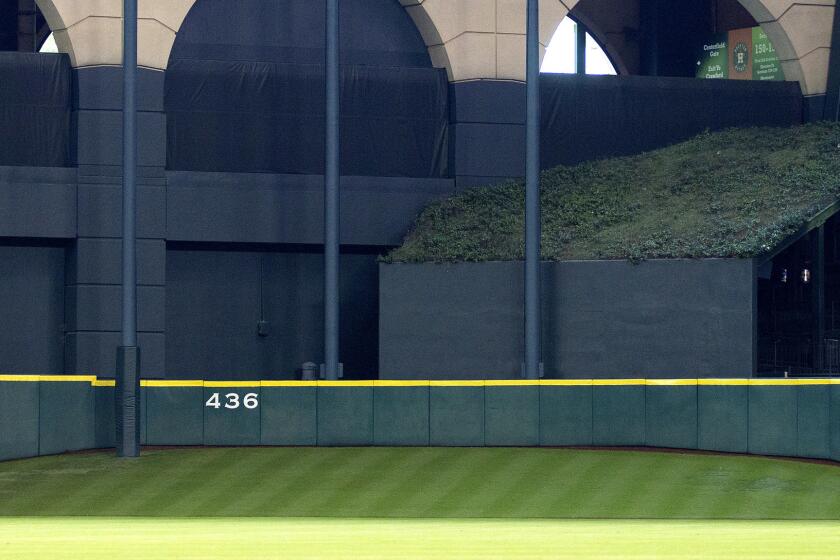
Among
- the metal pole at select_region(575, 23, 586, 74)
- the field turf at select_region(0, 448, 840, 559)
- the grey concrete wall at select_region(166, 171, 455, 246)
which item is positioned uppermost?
the metal pole at select_region(575, 23, 586, 74)

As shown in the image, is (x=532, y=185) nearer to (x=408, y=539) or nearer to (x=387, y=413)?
(x=387, y=413)

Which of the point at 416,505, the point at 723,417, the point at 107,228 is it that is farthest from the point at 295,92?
the point at 416,505

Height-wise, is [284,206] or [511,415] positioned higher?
[284,206]

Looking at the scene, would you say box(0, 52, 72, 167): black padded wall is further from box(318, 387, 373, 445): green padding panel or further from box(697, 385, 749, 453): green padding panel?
box(697, 385, 749, 453): green padding panel

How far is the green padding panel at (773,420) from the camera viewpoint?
2617cm

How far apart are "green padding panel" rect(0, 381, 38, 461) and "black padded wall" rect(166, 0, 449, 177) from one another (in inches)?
341

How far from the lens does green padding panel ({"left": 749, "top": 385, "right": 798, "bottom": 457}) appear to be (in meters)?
26.2

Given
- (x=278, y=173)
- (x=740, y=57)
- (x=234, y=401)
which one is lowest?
(x=234, y=401)

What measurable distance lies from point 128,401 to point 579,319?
9921 millimetres

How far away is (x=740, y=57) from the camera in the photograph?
134 ft

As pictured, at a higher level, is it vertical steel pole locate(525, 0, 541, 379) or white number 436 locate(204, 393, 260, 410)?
vertical steel pole locate(525, 0, 541, 379)

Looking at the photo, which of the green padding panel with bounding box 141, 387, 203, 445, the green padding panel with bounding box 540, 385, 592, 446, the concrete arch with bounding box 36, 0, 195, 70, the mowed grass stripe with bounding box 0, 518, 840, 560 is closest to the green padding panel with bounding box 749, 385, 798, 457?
the green padding panel with bounding box 540, 385, 592, 446

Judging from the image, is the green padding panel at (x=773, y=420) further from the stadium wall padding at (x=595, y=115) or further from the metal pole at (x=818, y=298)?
the stadium wall padding at (x=595, y=115)

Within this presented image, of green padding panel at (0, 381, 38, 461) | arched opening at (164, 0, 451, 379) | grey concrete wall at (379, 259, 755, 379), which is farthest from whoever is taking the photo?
arched opening at (164, 0, 451, 379)
